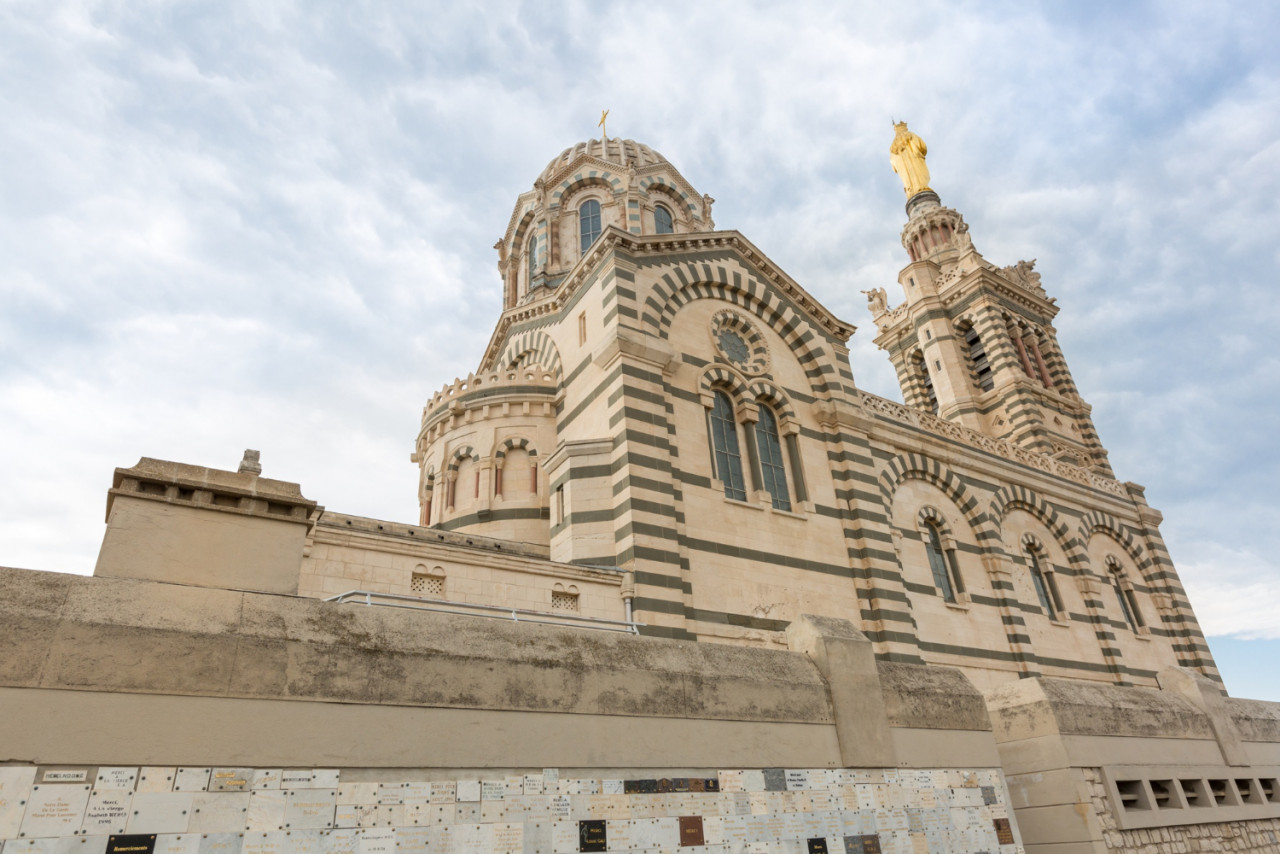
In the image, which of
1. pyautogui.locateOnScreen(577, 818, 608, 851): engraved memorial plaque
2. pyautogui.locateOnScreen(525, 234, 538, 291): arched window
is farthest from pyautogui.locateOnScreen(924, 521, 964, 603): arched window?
pyautogui.locateOnScreen(577, 818, 608, 851): engraved memorial plaque

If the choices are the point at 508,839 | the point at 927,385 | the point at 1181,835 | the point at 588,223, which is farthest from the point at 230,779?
the point at 927,385

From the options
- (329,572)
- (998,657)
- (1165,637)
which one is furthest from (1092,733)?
(1165,637)

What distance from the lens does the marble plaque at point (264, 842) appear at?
5.32m

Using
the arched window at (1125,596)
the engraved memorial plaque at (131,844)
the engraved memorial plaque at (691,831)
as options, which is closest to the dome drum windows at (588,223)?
the arched window at (1125,596)

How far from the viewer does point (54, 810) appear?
16.0ft

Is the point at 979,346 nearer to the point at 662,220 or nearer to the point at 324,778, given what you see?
the point at 662,220

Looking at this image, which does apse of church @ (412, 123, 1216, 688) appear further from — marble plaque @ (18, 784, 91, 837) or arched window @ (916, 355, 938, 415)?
marble plaque @ (18, 784, 91, 837)

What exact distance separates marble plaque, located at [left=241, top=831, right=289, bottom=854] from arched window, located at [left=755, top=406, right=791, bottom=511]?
1308 cm

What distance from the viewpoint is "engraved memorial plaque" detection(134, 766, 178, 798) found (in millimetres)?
5180

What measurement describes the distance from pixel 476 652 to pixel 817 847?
12.7ft

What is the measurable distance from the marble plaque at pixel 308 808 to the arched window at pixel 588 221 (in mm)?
23260

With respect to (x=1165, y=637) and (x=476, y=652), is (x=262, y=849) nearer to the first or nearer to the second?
(x=476, y=652)

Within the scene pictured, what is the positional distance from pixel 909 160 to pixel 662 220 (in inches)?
960

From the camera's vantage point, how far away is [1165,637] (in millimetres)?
25875
